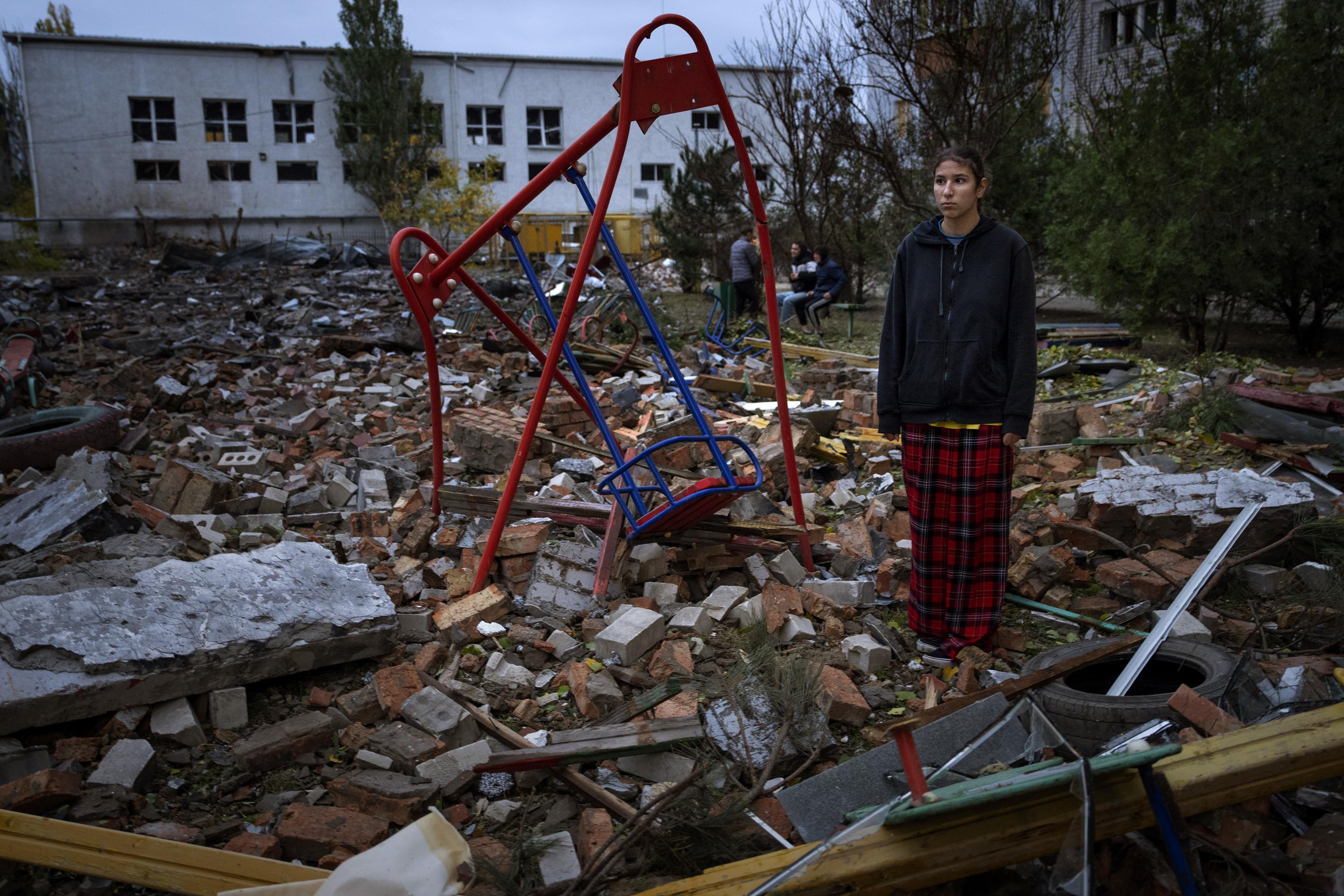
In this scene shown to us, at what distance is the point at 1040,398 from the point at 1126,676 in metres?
5.50

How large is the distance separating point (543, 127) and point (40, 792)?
37.1 m

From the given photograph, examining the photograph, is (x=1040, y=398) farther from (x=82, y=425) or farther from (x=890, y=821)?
(x=82, y=425)

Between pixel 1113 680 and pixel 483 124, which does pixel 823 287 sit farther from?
pixel 483 124

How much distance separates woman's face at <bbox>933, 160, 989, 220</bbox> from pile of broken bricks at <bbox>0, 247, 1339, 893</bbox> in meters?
1.74

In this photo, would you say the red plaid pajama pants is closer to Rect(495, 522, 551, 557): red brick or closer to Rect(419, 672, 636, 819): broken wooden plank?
Rect(419, 672, 636, 819): broken wooden plank

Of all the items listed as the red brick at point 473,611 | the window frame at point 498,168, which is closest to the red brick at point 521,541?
the red brick at point 473,611

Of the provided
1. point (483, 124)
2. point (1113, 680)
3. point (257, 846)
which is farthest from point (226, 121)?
point (1113, 680)

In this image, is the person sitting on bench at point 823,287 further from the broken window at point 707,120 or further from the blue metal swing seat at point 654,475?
the broken window at point 707,120

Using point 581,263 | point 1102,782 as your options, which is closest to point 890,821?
point 1102,782

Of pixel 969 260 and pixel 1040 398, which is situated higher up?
pixel 969 260

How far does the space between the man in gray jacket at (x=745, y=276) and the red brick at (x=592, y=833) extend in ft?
41.5

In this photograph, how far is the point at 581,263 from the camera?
389 cm

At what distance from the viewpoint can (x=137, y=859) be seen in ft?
7.63

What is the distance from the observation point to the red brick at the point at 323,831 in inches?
98.7
